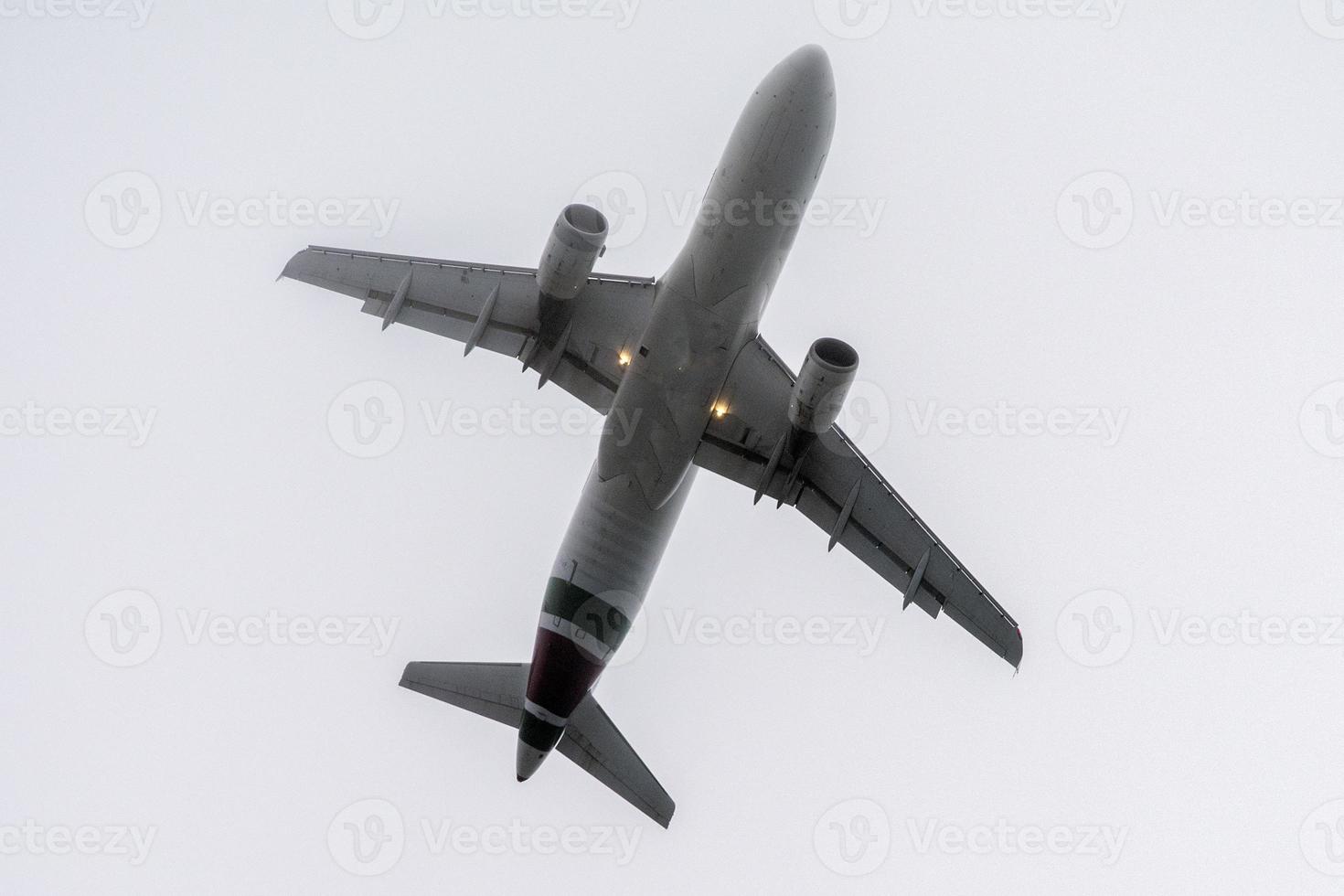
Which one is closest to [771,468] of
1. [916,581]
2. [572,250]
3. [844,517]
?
[844,517]

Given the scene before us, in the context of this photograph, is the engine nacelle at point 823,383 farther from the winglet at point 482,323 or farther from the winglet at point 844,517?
the winglet at point 482,323

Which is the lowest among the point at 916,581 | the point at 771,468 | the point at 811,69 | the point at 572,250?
the point at 916,581

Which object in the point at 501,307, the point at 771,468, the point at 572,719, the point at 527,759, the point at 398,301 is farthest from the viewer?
the point at 572,719

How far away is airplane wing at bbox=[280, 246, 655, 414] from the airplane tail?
749 cm

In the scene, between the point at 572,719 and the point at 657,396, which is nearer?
the point at 657,396

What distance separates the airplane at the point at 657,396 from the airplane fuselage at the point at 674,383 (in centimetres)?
4

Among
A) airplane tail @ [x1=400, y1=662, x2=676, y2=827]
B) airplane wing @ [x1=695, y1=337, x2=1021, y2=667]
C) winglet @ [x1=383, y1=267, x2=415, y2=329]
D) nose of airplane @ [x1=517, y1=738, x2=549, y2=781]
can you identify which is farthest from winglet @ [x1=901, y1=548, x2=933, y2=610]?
winglet @ [x1=383, y1=267, x2=415, y2=329]

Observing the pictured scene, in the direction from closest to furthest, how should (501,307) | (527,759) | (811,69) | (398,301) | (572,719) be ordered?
(811,69) → (501,307) → (398,301) → (527,759) → (572,719)

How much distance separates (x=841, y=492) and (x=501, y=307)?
9.54m

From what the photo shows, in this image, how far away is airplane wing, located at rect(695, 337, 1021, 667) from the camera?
30641mm

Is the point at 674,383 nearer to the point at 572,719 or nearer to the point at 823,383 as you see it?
the point at 823,383

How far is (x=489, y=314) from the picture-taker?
3111 cm

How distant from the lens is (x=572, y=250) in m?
29.0

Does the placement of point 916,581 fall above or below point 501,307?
below
